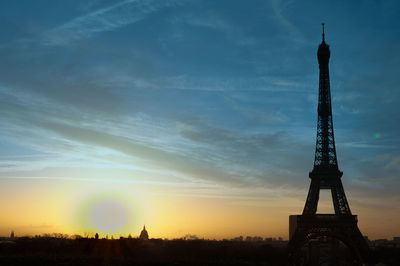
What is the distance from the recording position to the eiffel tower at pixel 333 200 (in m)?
88.4

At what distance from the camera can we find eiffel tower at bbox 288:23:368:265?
3479 inches

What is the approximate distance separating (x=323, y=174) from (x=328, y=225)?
11103mm

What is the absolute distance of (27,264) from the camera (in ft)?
124

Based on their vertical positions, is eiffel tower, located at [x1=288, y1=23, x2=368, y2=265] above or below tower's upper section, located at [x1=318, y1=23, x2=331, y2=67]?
below

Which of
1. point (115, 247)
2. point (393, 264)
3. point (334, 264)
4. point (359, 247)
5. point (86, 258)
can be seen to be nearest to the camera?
point (86, 258)

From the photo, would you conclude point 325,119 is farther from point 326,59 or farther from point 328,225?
point 328,225

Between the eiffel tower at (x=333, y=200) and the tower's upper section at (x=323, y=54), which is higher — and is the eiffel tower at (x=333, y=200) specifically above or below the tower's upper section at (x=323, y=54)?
below

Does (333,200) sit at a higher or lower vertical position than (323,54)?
lower

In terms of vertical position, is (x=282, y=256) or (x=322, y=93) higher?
(x=322, y=93)

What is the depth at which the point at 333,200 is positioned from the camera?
9312 cm

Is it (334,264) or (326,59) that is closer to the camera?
(326,59)

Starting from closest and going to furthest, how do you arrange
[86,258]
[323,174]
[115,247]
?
[86,258], [115,247], [323,174]

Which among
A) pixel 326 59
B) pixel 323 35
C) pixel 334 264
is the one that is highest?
pixel 323 35

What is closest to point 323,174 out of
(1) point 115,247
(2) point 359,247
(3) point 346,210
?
(3) point 346,210
